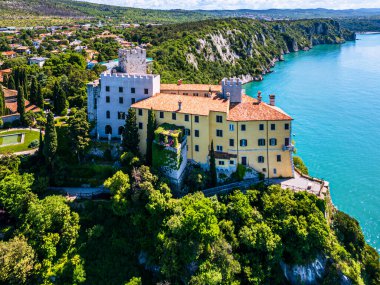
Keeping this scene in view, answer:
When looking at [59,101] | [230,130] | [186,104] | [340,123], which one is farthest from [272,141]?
[340,123]

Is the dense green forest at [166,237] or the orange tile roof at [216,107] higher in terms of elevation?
the orange tile roof at [216,107]

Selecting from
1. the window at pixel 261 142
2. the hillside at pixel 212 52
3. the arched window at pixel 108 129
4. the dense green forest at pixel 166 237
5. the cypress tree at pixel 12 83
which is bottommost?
the dense green forest at pixel 166 237

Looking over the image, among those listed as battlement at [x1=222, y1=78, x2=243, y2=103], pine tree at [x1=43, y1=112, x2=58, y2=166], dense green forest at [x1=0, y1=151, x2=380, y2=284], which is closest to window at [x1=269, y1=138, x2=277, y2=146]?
dense green forest at [x1=0, y1=151, x2=380, y2=284]

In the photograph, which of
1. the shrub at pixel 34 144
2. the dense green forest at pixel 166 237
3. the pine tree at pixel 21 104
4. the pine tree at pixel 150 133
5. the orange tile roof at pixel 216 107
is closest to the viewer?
the dense green forest at pixel 166 237

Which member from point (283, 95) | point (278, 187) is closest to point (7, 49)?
point (283, 95)

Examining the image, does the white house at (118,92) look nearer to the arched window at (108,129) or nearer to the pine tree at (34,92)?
the arched window at (108,129)

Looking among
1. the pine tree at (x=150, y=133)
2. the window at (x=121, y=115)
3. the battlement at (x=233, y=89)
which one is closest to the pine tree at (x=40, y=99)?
the window at (x=121, y=115)
